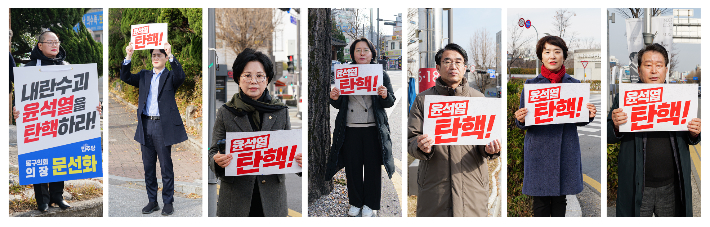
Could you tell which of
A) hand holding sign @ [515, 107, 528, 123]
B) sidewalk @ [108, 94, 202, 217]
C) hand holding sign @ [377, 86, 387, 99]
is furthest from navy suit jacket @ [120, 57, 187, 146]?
Answer: hand holding sign @ [515, 107, 528, 123]

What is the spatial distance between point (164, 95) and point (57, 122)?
3.24 ft

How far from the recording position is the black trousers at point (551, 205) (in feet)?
13.2

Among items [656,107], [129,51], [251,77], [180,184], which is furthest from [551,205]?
[129,51]

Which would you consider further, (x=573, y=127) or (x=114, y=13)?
(x=114, y=13)

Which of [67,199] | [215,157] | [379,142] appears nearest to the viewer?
[215,157]

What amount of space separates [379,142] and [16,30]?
352 centimetres

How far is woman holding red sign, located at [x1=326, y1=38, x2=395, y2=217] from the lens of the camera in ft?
13.2

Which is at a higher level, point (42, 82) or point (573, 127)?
point (42, 82)

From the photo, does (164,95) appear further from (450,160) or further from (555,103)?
(555,103)

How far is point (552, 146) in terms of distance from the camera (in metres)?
3.85

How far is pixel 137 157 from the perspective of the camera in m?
4.40
